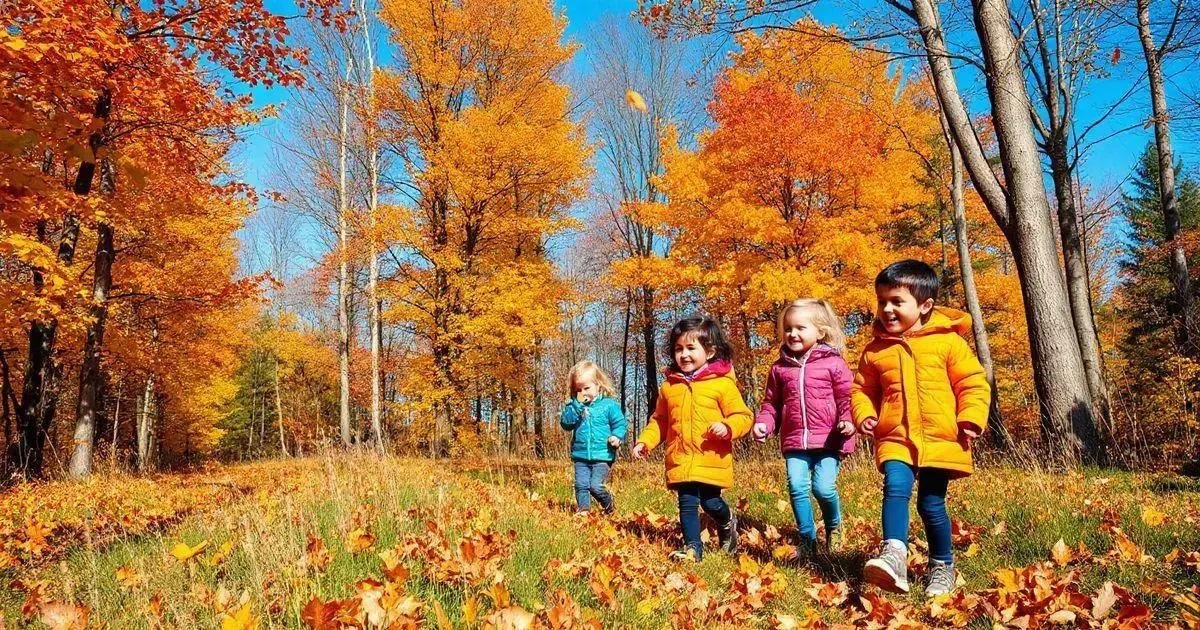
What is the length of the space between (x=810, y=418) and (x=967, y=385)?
1.00 meters

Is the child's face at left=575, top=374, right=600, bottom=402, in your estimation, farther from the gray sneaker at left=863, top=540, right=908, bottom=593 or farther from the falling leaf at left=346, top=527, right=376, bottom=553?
the gray sneaker at left=863, top=540, right=908, bottom=593

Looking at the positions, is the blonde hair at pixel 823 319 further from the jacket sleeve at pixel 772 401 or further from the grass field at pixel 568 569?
the grass field at pixel 568 569

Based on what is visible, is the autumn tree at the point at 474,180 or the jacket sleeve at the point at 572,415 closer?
the jacket sleeve at the point at 572,415

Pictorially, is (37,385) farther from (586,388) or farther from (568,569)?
(568,569)

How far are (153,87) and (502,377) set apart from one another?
691 centimetres

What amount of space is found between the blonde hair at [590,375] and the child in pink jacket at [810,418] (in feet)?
5.54

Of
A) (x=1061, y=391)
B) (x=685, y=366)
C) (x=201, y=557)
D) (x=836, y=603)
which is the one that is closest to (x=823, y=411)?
(x=685, y=366)

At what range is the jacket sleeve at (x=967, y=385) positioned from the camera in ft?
8.91

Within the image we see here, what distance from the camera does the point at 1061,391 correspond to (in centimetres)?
596

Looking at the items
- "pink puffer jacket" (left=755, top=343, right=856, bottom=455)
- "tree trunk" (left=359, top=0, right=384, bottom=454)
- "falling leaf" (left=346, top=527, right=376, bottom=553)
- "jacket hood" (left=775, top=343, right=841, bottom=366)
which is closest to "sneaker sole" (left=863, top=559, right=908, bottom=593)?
"pink puffer jacket" (left=755, top=343, right=856, bottom=455)

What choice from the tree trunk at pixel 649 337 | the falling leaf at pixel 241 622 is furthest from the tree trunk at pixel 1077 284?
the tree trunk at pixel 649 337

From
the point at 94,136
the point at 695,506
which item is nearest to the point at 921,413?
the point at 695,506

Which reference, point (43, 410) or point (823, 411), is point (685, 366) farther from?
point (43, 410)

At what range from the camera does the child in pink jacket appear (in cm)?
362
